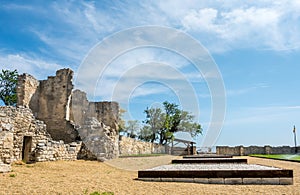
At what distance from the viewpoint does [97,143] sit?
1477 cm

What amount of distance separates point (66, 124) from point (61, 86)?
3404 millimetres

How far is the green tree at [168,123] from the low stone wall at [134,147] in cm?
736

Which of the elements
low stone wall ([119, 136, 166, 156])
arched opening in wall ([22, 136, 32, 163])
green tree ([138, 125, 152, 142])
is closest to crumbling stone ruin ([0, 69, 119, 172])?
arched opening in wall ([22, 136, 32, 163])

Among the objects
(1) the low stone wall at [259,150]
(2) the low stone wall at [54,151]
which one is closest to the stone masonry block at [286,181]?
(2) the low stone wall at [54,151]

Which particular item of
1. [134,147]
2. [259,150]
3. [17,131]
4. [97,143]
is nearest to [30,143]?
[17,131]

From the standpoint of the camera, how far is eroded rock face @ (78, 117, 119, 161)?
14539mm

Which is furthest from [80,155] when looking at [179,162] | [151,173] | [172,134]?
[172,134]

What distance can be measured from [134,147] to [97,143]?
38.0 feet

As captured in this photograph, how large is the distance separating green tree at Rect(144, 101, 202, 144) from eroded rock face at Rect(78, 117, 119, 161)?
26025 mm

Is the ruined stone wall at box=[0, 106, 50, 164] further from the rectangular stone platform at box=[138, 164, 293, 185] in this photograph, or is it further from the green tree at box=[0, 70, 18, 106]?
the green tree at box=[0, 70, 18, 106]

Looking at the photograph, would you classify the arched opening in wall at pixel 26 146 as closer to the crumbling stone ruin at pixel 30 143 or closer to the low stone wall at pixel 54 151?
the crumbling stone ruin at pixel 30 143

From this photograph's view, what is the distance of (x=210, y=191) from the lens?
18.8ft

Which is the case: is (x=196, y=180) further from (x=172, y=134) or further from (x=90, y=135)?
(x=172, y=134)

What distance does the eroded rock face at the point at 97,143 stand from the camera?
14539 mm
